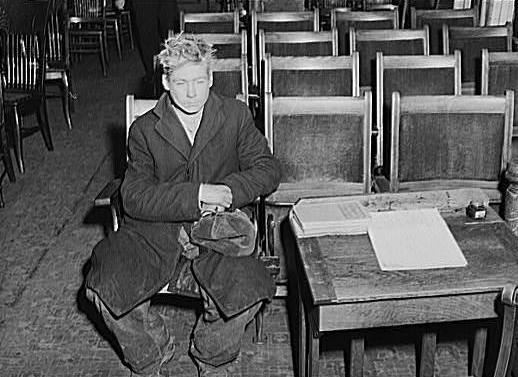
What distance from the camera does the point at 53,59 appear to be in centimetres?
640

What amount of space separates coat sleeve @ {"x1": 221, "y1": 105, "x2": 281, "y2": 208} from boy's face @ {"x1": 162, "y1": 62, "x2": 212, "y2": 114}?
193 millimetres

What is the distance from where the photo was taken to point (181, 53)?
277 centimetres

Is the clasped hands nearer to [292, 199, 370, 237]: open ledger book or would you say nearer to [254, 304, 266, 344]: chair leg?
[292, 199, 370, 237]: open ledger book

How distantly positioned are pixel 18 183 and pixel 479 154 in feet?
9.43

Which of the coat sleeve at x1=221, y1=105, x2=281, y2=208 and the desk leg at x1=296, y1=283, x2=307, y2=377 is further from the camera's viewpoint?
the coat sleeve at x1=221, y1=105, x2=281, y2=208

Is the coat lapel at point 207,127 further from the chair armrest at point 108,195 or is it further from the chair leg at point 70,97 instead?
the chair leg at point 70,97

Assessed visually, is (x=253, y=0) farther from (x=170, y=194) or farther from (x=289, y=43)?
(x=170, y=194)

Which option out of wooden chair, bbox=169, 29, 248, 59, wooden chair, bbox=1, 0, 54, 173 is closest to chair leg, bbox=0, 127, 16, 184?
wooden chair, bbox=1, 0, 54, 173

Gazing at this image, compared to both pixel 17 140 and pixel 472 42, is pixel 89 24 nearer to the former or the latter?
pixel 17 140

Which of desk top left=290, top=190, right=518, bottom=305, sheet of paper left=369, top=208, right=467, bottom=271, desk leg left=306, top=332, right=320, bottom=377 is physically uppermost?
sheet of paper left=369, top=208, right=467, bottom=271

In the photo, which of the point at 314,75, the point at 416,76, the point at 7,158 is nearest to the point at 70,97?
the point at 7,158

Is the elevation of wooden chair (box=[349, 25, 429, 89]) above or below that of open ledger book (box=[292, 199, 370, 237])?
above

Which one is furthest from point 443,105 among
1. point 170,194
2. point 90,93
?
point 90,93

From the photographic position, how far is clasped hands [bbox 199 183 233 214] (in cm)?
276
